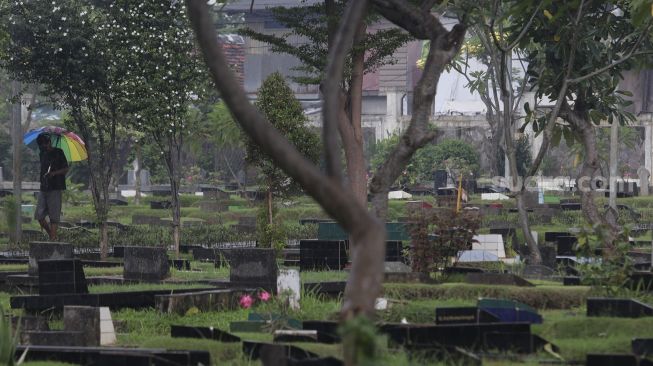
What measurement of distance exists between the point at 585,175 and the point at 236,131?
1352 inches

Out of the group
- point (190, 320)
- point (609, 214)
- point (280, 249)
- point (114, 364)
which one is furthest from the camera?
point (609, 214)

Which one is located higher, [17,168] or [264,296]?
[17,168]

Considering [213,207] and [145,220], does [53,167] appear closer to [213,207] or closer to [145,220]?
[145,220]

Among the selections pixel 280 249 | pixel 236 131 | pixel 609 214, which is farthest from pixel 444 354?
pixel 236 131

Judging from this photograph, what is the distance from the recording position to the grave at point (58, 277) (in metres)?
16.2

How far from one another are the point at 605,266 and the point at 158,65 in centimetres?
1324

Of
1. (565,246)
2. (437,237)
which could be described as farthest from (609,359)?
(565,246)

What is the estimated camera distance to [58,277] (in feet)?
53.3

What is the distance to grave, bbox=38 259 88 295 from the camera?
16172mm

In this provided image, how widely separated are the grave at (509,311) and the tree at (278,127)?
37.9ft

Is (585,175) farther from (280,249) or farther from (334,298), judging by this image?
(334,298)

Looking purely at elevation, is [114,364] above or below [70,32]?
below

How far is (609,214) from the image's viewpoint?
29.4 m

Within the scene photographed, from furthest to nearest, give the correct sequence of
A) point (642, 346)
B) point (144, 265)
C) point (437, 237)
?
point (144, 265)
point (437, 237)
point (642, 346)
